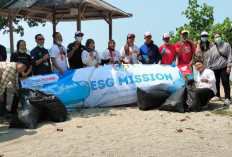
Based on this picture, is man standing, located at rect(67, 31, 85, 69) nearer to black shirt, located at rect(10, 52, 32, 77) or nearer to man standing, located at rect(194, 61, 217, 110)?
black shirt, located at rect(10, 52, 32, 77)

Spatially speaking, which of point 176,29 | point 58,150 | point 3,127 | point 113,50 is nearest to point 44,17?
point 176,29

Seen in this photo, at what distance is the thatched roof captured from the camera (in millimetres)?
12523

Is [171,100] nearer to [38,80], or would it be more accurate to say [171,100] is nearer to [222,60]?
[222,60]

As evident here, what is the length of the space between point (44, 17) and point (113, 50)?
10220 millimetres

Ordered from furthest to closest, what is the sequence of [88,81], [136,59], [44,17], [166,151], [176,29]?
[44,17]
[176,29]
[136,59]
[88,81]
[166,151]

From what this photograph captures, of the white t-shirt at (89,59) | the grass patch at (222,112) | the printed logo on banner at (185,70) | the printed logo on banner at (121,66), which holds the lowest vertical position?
the grass patch at (222,112)

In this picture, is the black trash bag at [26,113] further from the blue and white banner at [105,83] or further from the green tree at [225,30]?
the green tree at [225,30]

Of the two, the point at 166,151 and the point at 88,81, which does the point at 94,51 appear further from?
the point at 166,151

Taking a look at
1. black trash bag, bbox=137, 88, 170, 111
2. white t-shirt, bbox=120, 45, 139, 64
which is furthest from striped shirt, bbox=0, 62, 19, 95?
white t-shirt, bbox=120, 45, 139, 64

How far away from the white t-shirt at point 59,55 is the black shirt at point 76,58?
8.0 inches

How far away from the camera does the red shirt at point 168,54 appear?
8.03 m

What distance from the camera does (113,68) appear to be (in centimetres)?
771

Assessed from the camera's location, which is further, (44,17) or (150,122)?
(44,17)

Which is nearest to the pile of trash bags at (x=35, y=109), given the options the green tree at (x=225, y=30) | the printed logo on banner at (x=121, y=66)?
the printed logo on banner at (x=121, y=66)
